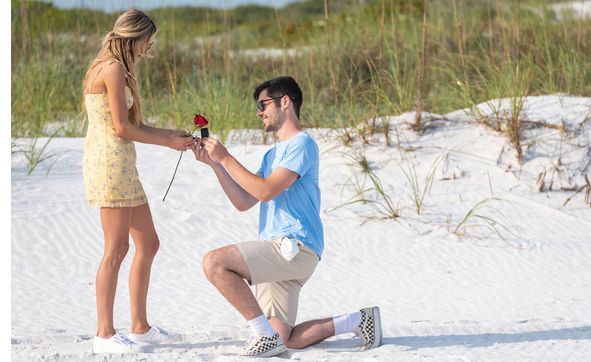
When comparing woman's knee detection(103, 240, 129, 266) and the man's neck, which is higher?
the man's neck

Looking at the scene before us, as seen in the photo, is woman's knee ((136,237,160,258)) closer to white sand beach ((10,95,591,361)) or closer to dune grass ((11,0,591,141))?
white sand beach ((10,95,591,361))

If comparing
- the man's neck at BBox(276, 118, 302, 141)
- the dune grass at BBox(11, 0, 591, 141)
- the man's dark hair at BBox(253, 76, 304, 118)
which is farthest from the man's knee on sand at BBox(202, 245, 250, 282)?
the dune grass at BBox(11, 0, 591, 141)

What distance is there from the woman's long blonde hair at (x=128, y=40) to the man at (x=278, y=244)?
432 mm

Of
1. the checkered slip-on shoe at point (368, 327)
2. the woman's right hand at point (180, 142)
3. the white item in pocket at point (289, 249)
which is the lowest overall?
the checkered slip-on shoe at point (368, 327)

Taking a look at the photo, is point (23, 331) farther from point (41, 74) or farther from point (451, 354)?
point (41, 74)

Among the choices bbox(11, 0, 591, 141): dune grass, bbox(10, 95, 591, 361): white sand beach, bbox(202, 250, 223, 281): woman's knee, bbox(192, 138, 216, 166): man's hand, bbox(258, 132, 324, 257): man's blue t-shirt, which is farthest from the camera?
bbox(11, 0, 591, 141): dune grass

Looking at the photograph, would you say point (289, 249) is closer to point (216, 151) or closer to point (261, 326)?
point (261, 326)

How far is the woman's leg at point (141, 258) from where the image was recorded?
458cm

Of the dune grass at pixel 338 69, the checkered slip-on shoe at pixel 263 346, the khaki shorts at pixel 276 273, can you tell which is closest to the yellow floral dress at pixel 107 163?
the khaki shorts at pixel 276 273

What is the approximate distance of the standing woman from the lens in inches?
173

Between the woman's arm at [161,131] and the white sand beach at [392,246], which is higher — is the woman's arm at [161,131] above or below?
above

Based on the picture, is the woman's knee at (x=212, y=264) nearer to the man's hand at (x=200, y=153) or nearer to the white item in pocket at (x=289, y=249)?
the white item in pocket at (x=289, y=249)

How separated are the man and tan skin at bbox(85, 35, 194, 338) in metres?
0.25

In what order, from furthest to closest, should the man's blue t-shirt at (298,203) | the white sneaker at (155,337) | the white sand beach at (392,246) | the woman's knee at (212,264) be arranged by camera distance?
1. the white sand beach at (392,246)
2. the white sneaker at (155,337)
3. the man's blue t-shirt at (298,203)
4. the woman's knee at (212,264)
